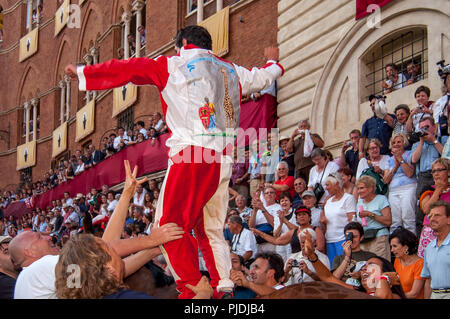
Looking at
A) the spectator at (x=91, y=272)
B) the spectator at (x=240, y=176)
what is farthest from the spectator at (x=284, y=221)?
the spectator at (x=91, y=272)

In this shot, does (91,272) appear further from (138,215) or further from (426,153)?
(138,215)

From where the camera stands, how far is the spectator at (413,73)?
11227 mm

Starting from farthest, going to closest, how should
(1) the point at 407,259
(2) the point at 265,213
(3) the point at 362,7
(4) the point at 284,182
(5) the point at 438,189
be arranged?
(3) the point at 362,7 < (4) the point at 284,182 < (2) the point at 265,213 < (5) the point at 438,189 < (1) the point at 407,259

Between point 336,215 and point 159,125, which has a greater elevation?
point 159,125

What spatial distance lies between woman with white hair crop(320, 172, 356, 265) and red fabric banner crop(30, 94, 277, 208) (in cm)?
536

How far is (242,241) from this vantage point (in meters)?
8.59

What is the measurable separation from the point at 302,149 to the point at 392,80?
2234mm

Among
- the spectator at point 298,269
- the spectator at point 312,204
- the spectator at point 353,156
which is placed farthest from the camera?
the spectator at point 353,156

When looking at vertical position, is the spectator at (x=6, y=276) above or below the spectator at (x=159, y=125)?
below

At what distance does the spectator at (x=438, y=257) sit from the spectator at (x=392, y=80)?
215 inches

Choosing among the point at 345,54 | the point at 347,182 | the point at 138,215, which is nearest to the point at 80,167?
the point at 138,215

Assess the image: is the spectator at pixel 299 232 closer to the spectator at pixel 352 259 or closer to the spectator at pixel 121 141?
the spectator at pixel 352 259
